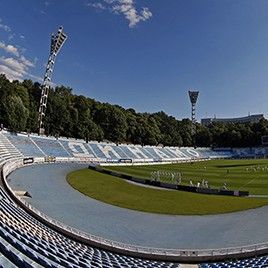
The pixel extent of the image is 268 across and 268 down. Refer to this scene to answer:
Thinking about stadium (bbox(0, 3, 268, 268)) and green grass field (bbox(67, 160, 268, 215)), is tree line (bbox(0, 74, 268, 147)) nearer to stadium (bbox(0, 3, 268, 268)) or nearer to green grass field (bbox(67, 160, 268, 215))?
stadium (bbox(0, 3, 268, 268))

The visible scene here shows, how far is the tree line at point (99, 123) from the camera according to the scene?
8437cm

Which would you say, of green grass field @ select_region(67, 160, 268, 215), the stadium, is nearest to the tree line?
the stadium

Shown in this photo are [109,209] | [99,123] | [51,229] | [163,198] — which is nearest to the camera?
[51,229]

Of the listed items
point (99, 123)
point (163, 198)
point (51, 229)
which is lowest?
point (163, 198)

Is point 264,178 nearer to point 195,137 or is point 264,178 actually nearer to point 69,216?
point 69,216

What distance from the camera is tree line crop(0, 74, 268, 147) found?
84.4 meters

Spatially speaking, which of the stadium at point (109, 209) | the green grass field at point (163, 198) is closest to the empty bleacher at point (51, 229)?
the stadium at point (109, 209)

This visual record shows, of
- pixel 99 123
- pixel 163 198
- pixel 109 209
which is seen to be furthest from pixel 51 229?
pixel 99 123

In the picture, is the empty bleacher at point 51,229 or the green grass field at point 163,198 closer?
the empty bleacher at point 51,229

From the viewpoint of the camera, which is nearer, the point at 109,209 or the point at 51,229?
the point at 51,229

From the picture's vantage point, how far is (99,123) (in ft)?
378

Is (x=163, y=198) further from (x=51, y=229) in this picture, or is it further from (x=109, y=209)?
(x=51, y=229)

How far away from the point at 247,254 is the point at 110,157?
215 feet

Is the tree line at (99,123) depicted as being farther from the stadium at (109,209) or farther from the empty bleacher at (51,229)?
the empty bleacher at (51,229)
